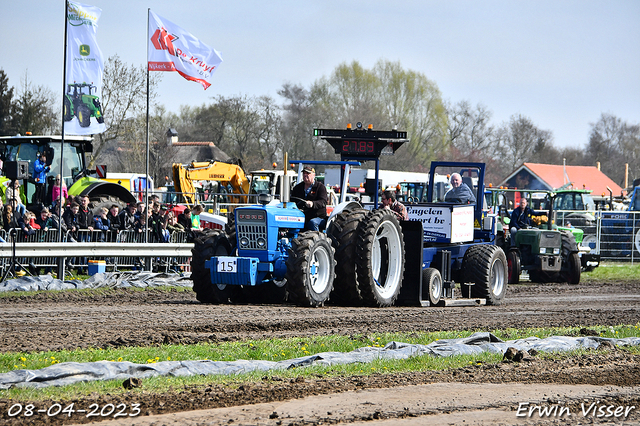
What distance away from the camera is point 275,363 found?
7141 millimetres

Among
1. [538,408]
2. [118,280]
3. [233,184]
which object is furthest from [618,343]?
[233,184]

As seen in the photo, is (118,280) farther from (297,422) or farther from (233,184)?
(233,184)

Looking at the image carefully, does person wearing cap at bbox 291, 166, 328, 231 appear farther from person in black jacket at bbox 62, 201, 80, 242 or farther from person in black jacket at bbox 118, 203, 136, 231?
person in black jacket at bbox 118, 203, 136, 231

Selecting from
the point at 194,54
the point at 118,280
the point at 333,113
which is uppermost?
the point at 333,113

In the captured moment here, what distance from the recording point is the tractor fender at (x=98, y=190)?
66.6ft

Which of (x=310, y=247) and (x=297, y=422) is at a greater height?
(x=310, y=247)

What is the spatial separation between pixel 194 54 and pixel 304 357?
14.0 meters

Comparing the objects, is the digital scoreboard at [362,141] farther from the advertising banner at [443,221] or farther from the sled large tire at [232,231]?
the sled large tire at [232,231]

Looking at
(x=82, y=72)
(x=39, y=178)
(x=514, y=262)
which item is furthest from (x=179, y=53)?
(x=514, y=262)

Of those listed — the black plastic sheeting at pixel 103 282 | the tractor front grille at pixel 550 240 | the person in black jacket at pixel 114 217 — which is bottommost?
the black plastic sheeting at pixel 103 282

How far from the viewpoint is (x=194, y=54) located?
20016mm

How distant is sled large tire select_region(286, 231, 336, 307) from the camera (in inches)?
465

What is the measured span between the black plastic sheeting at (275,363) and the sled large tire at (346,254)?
4.09m

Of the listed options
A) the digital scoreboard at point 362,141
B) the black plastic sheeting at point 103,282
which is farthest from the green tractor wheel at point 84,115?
the digital scoreboard at point 362,141
